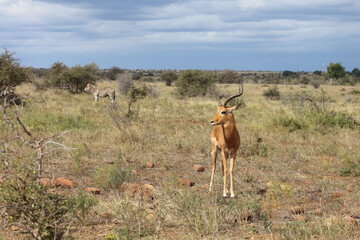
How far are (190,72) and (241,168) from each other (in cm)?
2430

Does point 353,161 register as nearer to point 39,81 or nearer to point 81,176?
point 81,176

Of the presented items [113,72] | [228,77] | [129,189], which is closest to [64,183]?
[129,189]

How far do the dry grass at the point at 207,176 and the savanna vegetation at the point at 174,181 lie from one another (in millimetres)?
21

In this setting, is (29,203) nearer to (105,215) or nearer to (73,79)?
(105,215)

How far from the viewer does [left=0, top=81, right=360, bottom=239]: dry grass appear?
15.5 feet

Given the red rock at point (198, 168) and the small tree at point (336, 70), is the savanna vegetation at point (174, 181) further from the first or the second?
the small tree at point (336, 70)

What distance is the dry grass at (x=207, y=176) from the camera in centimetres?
472

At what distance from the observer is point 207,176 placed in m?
7.78

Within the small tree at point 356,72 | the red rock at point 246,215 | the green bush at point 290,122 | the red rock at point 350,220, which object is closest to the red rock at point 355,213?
the red rock at point 350,220

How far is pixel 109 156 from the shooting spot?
367 inches

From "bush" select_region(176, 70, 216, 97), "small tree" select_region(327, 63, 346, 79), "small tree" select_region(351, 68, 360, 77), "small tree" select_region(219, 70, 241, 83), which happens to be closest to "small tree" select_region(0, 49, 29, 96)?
"bush" select_region(176, 70, 216, 97)

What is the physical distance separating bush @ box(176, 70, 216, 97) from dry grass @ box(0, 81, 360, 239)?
14151 millimetres

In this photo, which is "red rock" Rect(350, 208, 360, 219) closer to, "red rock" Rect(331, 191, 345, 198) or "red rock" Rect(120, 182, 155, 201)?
"red rock" Rect(331, 191, 345, 198)

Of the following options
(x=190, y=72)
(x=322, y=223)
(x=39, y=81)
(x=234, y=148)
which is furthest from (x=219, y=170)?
(x=39, y=81)
